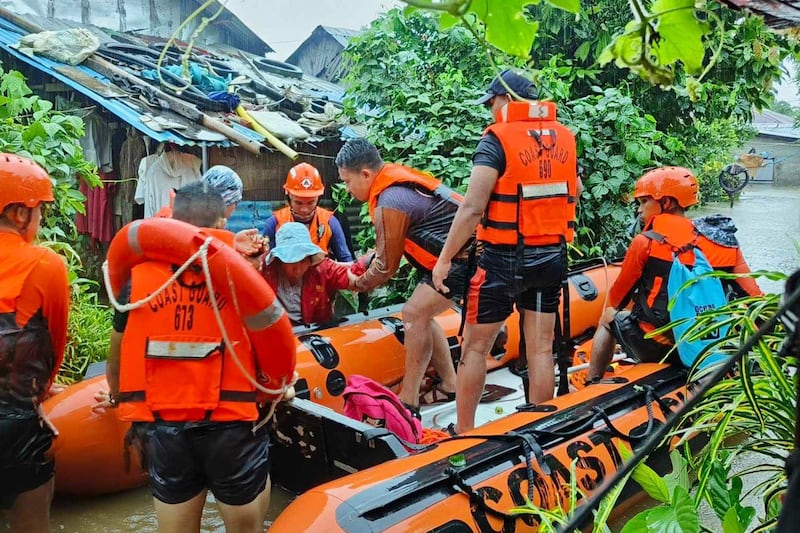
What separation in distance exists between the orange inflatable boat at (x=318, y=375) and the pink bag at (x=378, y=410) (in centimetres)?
21

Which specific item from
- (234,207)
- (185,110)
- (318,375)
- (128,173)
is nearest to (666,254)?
(318,375)

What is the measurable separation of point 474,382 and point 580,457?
750 millimetres

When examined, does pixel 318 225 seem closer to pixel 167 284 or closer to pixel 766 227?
pixel 167 284

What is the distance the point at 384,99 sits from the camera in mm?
7453

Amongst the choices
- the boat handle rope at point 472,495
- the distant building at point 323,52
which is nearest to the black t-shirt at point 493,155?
the boat handle rope at point 472,495

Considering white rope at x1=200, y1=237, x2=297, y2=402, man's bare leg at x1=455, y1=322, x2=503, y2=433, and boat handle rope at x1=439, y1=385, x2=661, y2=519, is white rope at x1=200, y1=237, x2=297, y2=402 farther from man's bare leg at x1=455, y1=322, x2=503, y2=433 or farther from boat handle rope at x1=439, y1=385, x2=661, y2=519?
man's bare leg at x1=455, y1=322, x2=503, y2=433

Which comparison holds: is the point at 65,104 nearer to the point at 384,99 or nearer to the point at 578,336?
the point at 384,99

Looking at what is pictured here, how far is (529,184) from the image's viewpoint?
3.68 meters

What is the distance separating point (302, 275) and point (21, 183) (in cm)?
216

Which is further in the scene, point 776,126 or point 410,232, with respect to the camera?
point 776,126

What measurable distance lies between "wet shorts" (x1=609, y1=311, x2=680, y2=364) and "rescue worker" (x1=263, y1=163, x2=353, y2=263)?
202cm

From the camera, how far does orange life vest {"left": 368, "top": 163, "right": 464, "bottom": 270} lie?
422 centimetres

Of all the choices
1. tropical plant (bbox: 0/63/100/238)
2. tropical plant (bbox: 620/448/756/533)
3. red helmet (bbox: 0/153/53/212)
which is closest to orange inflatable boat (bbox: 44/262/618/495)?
red helmet (bbox: 0/153/53/212)

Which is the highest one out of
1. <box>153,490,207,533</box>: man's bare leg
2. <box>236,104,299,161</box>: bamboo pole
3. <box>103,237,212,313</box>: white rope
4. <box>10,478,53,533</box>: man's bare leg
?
<box>236,104,299,161</box>: bamboo pole
